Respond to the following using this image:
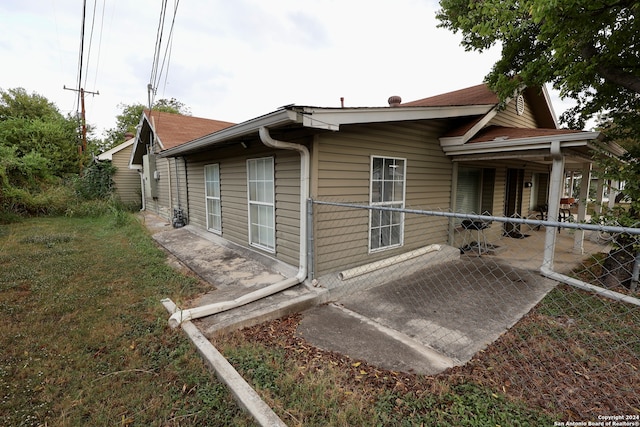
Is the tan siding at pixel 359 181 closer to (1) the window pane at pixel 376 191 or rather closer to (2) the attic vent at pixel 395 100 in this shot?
(1) the window pane at pixel 376 191

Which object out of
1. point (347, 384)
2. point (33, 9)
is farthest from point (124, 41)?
point (347, 384)

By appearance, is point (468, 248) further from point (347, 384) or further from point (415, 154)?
point (347, 384)

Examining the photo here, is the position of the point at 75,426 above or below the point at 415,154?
below

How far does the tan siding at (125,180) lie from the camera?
14.6 meters

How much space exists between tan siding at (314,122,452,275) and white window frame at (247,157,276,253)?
1.11m

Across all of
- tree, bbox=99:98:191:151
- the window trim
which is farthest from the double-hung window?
tree, bbox=99:98:191:151

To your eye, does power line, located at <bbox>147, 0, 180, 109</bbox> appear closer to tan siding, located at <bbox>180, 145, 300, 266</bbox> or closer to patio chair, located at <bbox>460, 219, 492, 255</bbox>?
tan siding, located at <bbox>180, 145, 300, 266</bbox>

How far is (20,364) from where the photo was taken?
2443 mm

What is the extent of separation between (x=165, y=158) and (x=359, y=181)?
844 centimetres

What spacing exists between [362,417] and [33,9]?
27.3ft

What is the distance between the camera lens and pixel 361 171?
451 centimetres

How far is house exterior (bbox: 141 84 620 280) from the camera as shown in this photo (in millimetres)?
3996

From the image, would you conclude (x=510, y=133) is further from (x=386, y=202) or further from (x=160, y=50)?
(x=160, y=50)

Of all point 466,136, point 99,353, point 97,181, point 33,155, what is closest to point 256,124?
point 99,353
